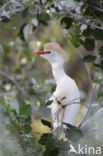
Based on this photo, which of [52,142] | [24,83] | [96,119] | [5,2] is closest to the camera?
[52,142]

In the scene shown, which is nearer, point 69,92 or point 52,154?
point 52,154

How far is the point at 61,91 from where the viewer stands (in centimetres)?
141

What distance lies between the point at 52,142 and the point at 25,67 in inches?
64.1

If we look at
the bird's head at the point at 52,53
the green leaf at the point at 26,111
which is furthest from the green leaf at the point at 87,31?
the green leaf at the point at 26,111

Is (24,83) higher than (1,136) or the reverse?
the reverse

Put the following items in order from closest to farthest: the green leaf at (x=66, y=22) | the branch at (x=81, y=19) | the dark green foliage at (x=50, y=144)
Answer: the dark green foliage at (x=50, y=144) < the branch at (x=81, y=19) < the green leaf at (x=66, y=22)

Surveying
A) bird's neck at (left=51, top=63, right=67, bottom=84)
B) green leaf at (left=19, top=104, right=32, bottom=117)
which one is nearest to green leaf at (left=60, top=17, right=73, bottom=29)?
bird's neck at (left=51, top=63, right=67, bottom=84)

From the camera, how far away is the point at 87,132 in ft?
4.31

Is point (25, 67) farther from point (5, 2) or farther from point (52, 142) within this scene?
point (52, 142)

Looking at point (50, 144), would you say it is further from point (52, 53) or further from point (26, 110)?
point (52, 53)

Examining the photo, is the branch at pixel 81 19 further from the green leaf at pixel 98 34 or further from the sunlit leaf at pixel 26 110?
the sunlit leaf at pixel 26 110

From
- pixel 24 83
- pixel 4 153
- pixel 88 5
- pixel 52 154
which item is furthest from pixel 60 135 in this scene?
pixel 24 83

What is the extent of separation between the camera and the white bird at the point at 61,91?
1.40 meters

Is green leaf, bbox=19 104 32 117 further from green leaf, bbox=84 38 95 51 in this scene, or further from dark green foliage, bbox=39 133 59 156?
green leaf, bbox=84 38 95 51
